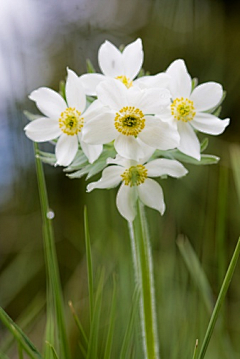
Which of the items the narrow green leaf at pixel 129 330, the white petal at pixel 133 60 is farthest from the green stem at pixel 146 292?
the white petal at pixel 133 60

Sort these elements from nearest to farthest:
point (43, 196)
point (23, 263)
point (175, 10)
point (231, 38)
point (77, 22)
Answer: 1. point (43, 196)
2. point (175, 10)
3. point (23, 263)
4. point (77, 22)
5. point (231, 38)

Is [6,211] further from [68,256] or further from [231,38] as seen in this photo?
[231,38]

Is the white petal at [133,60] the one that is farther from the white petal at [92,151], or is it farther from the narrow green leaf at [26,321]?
the narrow green leaf at [26,321]

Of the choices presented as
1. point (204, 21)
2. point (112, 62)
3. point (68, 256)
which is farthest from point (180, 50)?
point (112, 62)

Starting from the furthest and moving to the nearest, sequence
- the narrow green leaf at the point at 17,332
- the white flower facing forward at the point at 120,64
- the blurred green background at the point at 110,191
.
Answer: the blurred green background at the point at 110,191
the white flower facing forward at the point at 120,64
the narrow green leaf at the point at 17,332

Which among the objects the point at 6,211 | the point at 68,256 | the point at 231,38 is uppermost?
the point at 231,38

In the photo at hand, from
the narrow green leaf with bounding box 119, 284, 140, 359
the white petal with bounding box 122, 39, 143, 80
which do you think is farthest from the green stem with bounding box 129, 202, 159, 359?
the white petal with bounding box 122, 39, 143, 80

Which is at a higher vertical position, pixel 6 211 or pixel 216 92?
pixel 216 92
